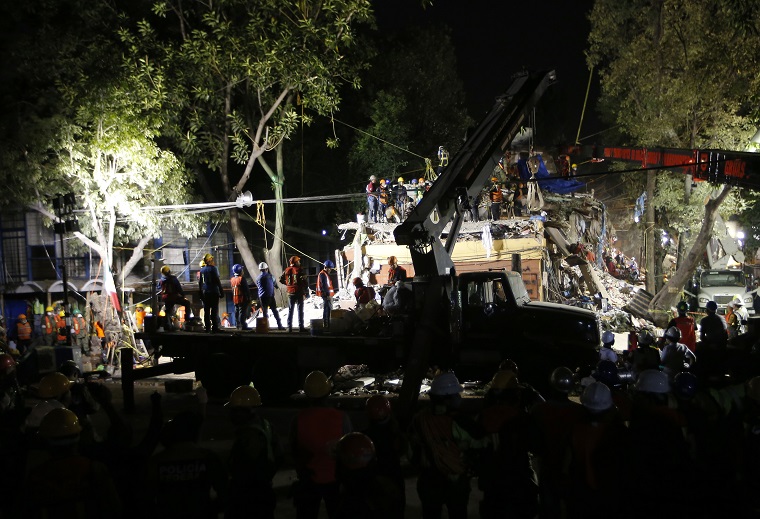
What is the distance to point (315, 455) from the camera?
463 centimetres

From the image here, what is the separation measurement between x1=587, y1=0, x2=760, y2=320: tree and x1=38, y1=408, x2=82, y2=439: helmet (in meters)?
19.7

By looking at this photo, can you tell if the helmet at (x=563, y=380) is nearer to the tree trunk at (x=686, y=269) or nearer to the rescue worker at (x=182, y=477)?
the rescue worker at (x=182, y=477)

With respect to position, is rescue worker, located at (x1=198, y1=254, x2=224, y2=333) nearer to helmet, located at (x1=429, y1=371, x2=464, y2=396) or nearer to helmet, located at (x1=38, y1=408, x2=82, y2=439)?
helmet, located at (x1=429, y1=371, x2=464, y2=396)

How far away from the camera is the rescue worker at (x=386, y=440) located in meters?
4.53

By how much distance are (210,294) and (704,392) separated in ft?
34.9

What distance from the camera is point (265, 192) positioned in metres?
31.5

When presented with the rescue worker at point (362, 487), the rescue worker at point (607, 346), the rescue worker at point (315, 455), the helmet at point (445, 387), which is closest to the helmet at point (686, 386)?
the helmet at point (445, 387)

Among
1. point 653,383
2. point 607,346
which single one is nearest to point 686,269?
point 607,346

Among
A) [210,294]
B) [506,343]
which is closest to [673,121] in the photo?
[506,343]

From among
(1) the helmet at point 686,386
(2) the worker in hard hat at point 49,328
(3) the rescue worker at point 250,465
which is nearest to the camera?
(3) the rescue worker at point 250,465

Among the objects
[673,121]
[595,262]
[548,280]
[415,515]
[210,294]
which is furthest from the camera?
[595,262]

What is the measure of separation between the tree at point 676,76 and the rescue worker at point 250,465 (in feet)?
60.9

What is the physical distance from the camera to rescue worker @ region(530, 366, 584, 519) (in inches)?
182

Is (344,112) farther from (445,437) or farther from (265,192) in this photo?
(445,437)
